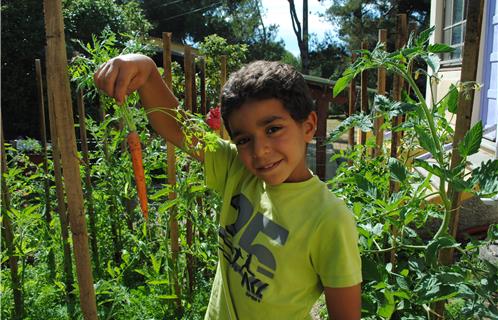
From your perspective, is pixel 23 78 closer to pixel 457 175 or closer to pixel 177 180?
pixel 177 180

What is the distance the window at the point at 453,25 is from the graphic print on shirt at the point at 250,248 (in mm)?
5896

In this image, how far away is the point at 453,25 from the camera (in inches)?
268

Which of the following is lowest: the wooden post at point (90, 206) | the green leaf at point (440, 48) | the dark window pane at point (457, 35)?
the wooden post at point (90, 206)

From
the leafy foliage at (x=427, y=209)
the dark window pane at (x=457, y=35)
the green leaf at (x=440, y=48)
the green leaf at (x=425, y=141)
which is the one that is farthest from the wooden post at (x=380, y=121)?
the dark window pane at (x=457, y=35)

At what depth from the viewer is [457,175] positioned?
1.41 meters

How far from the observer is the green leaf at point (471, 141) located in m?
1.37

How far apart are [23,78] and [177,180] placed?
887cm

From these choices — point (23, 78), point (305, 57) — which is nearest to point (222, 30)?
point (305, 57)

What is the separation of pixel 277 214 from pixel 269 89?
0.32 metres

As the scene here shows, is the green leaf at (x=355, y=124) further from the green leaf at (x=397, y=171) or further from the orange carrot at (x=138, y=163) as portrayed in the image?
the orange carrot at (x=138, y=163)

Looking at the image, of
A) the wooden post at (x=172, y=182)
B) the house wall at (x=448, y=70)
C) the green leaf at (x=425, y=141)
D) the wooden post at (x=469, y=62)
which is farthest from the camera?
the house wall at (x=448, y=70)

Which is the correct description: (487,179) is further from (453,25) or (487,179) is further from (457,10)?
(457,10)

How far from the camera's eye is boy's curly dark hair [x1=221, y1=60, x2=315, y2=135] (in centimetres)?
118

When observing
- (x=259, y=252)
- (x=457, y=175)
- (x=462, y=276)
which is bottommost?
(x=462, y=276)
